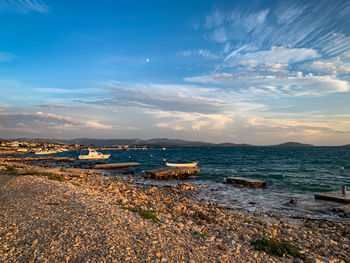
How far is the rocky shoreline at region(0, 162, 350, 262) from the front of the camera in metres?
6.27

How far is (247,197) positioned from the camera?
1931cm

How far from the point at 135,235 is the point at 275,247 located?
5271 mm

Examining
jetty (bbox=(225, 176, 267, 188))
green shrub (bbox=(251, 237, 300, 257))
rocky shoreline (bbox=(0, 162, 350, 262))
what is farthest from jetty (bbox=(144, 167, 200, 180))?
green shrub (bbox=(251, 237, 300, 257))

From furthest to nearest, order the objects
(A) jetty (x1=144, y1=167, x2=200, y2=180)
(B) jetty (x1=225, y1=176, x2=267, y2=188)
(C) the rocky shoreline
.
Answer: (A) jetty (x1=144, y1=167, x2=200, y2=180) < (B) jetty (x1=225, y1=176, x2=267, y2=188) < (C) the rocky shoreline

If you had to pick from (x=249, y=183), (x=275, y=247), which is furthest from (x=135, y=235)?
(x=249, y=183)

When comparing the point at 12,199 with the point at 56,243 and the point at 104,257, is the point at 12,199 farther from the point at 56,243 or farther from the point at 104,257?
the point at 104,257

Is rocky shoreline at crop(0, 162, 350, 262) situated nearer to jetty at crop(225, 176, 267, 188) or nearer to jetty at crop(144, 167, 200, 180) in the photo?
jetty at crop(225, 176, 267, 188)

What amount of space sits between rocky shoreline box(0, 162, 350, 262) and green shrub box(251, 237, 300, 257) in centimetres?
19

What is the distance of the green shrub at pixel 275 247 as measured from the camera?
7.70 metres

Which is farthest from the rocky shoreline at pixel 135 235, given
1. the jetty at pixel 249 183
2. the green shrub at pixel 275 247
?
the jetty at pixel 249 183

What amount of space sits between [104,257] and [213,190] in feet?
58.8

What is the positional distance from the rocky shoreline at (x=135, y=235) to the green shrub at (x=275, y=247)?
19 centimetres

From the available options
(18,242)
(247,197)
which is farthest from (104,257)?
(247,197)

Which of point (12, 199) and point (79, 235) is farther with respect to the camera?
point (12, 199)
